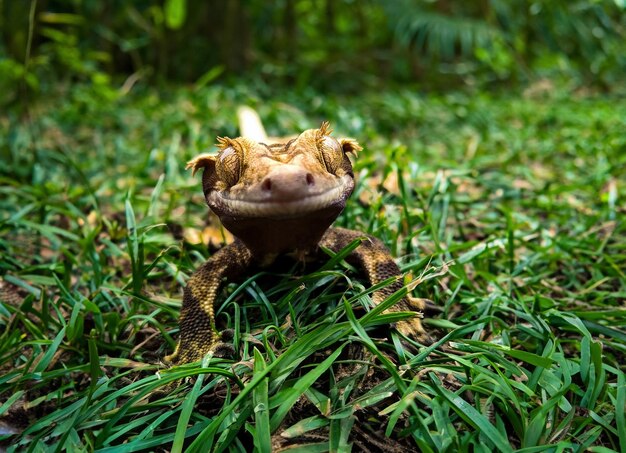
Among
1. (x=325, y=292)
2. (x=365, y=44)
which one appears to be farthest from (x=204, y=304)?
(x=365, y=44)

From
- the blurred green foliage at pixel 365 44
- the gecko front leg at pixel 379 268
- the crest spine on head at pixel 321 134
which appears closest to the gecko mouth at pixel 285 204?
the crest spine on head at pixel 321 134

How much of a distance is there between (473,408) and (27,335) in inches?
63.7

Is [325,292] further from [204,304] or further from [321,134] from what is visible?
[321,134]

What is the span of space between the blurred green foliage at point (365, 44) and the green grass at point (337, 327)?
402 centimetres

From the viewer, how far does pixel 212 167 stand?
1.89m

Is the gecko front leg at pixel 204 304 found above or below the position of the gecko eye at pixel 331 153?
below

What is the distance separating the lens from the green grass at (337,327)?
4.66ft

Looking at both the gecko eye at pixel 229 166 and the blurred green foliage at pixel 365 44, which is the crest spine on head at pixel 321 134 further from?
the blurred green foliage at pixel 365 44

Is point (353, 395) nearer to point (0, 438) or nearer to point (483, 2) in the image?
point (0, 438)

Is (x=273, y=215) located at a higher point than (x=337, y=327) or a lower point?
higher

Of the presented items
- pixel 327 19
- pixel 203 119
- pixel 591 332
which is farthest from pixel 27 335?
pixel 327 19

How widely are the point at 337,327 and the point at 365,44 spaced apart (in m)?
8.06

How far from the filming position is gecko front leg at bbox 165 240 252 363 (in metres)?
1.78

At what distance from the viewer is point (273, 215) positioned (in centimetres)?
149
